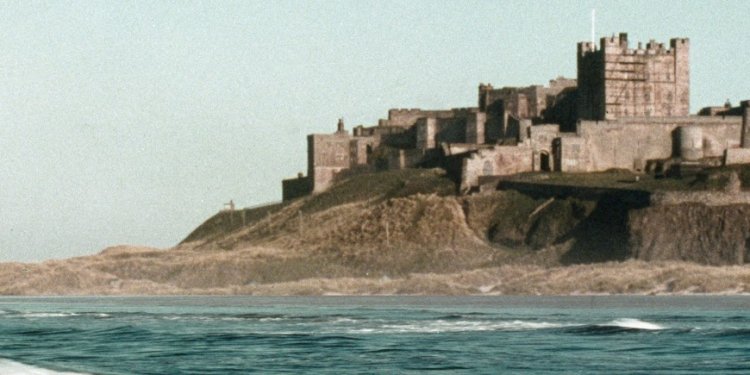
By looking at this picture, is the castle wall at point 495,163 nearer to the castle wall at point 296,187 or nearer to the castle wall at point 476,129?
the castle wall at point 476,129

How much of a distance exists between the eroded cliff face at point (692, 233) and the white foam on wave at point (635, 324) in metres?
49.0

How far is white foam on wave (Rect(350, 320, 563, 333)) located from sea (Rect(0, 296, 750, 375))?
0.13 ft

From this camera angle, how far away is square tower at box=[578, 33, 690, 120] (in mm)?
159250

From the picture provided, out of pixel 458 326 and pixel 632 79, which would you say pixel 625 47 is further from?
pixel 458 326

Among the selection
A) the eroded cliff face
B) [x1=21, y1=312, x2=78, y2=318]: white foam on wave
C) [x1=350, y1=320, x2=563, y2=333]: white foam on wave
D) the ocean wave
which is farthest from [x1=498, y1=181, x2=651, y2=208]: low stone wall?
the ocean wave

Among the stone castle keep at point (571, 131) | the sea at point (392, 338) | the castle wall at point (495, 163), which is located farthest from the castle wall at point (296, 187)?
the sea at point (392, 338)

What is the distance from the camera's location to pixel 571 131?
157750 mm

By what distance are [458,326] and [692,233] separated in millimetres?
53155

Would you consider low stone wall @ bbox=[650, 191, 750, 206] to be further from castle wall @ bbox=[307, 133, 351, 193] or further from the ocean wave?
the ocean wave

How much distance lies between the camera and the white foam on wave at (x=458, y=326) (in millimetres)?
72062

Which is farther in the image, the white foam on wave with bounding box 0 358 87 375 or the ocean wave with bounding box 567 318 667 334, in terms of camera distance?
Answer: the ocean wave with bounding box 567 318 667 334

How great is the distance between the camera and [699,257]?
4823 inches

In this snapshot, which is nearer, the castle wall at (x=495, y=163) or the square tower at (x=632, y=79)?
the castle wall at (x=495, y=163)

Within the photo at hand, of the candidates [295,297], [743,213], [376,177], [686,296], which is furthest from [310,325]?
[376,177]
